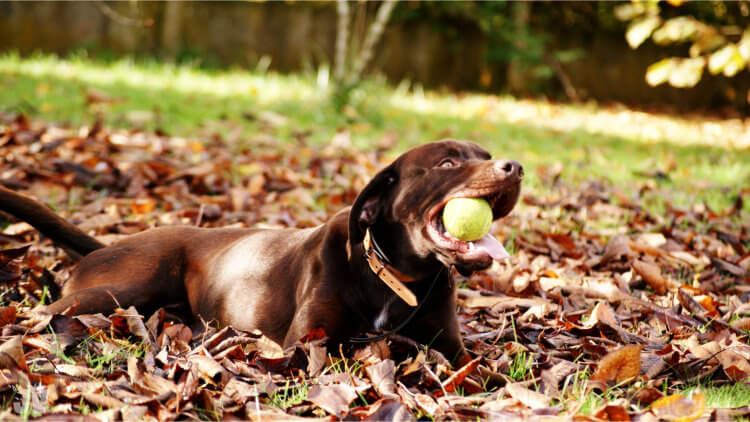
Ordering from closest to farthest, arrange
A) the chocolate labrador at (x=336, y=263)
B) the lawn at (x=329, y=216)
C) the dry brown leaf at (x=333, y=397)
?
the dry brown leaf at (x=333, y=397)
the lawn at (x=329, y=216)
the chocolate labrador at (x=336, y=263)

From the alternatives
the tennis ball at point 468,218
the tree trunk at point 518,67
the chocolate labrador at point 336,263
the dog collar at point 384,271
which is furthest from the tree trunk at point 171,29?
the tennis ball at point 468,218

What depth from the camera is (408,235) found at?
10.7 feet

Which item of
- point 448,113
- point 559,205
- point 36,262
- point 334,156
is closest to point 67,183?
point 36,262

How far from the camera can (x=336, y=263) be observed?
340 centimetres

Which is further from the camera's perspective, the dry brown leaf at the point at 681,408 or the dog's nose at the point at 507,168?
the dog's nose at the point at 507,168

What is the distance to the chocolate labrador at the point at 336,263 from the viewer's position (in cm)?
318

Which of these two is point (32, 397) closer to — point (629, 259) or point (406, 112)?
point (629, 259)

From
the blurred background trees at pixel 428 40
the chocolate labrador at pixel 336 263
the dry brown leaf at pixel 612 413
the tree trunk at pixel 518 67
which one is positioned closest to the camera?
the dry brown leaf at pixel 612 413

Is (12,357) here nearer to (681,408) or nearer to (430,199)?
(430,199)

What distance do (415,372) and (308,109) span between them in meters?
6.85

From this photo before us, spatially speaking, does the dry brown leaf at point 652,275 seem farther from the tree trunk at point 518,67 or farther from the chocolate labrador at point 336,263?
the tree trunk at point 518,67

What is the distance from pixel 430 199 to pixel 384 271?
38 centimetres

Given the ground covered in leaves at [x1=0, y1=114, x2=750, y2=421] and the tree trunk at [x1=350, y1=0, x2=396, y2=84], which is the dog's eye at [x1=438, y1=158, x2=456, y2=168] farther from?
the tree trunk at [x1=350, y1=0, x2=396, y2=84]

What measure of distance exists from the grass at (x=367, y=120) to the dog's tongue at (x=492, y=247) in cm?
→ 366
